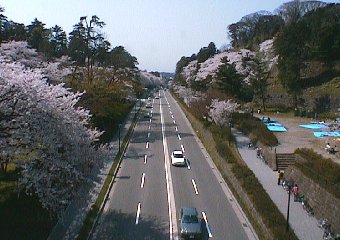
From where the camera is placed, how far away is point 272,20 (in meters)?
108

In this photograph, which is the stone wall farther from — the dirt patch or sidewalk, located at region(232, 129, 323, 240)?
the dirt patch

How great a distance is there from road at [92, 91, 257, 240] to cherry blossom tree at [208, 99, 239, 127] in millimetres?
4100

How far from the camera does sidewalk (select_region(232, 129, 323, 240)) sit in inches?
699

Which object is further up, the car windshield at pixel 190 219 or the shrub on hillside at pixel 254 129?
the shrub on hillside at pixel 254 129

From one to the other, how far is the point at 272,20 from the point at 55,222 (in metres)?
102

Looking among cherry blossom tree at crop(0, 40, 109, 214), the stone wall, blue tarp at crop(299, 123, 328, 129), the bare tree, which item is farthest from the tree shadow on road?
the bare tree

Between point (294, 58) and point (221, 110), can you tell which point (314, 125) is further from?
point (294, 58)

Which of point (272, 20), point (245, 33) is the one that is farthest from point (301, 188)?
point (245, 33)

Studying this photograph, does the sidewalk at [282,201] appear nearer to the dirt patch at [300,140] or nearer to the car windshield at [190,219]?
the dirt patch at [300,140]

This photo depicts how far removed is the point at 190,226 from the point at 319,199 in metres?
7.08

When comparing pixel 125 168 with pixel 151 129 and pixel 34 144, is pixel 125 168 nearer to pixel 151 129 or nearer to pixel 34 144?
pixel 34 144

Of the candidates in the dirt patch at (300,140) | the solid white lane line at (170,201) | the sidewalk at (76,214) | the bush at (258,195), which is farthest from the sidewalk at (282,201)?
the sidewalk at (76,214)

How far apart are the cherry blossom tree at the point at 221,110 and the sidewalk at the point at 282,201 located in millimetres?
6578

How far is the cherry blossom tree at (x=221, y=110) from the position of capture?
39.3 meters
